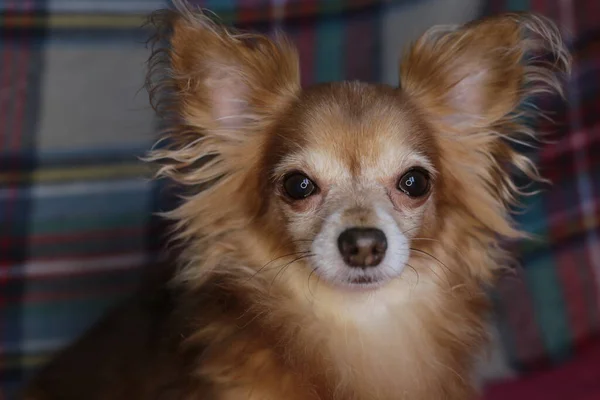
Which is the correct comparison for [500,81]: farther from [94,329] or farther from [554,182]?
[94,329]

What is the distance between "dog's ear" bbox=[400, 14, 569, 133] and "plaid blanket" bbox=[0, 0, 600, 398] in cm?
50

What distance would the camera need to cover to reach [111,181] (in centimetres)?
230

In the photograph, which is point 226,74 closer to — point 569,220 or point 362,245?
point 362,245

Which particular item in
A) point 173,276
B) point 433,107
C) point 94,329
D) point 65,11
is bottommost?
point 94,329

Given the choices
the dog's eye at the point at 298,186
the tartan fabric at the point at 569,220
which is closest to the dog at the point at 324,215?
the dog's eye at the point at 298,186

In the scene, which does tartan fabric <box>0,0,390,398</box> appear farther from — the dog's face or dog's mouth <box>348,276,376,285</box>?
dog's mouth <box>348,276,376,285</box>

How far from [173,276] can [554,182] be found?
1051mm

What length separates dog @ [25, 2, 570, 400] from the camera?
5.15 ft

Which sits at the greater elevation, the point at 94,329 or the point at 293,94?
the point at 293,94

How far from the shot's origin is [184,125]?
1675 mm

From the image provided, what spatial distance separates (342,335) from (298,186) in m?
0.32

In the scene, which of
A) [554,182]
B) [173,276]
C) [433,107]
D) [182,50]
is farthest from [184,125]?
[554,182]

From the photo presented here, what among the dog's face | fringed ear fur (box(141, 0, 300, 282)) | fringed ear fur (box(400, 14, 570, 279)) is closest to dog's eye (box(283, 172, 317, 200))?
the dog's face

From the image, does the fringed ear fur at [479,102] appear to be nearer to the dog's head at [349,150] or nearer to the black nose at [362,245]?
the dog's head at [349,150]
